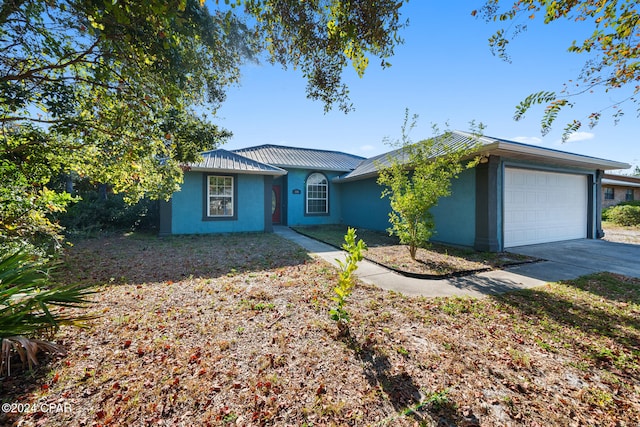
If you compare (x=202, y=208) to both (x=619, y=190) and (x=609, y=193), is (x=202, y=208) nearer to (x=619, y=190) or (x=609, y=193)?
(x=609, y=193)

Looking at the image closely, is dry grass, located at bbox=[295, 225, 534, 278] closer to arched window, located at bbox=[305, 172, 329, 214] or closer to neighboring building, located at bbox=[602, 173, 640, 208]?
arched window, located at bbox=[305, 172, 329, 214]

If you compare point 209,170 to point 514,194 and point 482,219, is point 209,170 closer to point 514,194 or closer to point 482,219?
point 482,219

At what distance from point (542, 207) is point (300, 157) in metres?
11.5

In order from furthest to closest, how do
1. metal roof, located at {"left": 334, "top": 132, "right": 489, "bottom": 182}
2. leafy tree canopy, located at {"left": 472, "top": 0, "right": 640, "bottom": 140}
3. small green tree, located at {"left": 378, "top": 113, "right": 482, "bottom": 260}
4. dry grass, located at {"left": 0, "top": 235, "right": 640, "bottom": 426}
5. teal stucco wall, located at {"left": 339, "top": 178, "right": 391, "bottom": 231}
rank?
teal stucco wall, located at {"left": 339, "top": 178, "right": 391, "bottom": 231} < metal roof, located at {"left": 334, "top": 132, "right": 489, "bottom": 182} < small green tree, located at {"left": 378, "top": 113, "right": 482, "bottom": 260} < leafy tree canopy, located at {"left": 472, "top": 0, "right": 640, "bottom": 140} < dry grass, located at {"left": 0, "top": 235, "right": 640, "bottom": 426}

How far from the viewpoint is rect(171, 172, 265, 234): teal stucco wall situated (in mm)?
10328

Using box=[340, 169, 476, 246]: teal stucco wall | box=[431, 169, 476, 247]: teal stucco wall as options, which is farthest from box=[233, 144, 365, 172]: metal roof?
box=[431, 169, 476, 247]: teal stucco wall

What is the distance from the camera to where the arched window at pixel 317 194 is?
1460 cm

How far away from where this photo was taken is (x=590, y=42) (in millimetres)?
3092

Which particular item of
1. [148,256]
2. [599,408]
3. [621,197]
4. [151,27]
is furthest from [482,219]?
[621,197]

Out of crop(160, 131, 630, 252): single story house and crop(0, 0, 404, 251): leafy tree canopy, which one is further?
crop(160, 131, 630, 252): single story house

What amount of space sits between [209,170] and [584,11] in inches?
414

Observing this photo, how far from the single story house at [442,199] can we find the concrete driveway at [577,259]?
606 millimetres

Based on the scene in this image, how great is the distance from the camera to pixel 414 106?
7.13 meters

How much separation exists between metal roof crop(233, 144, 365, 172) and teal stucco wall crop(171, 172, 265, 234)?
8.62 ft
